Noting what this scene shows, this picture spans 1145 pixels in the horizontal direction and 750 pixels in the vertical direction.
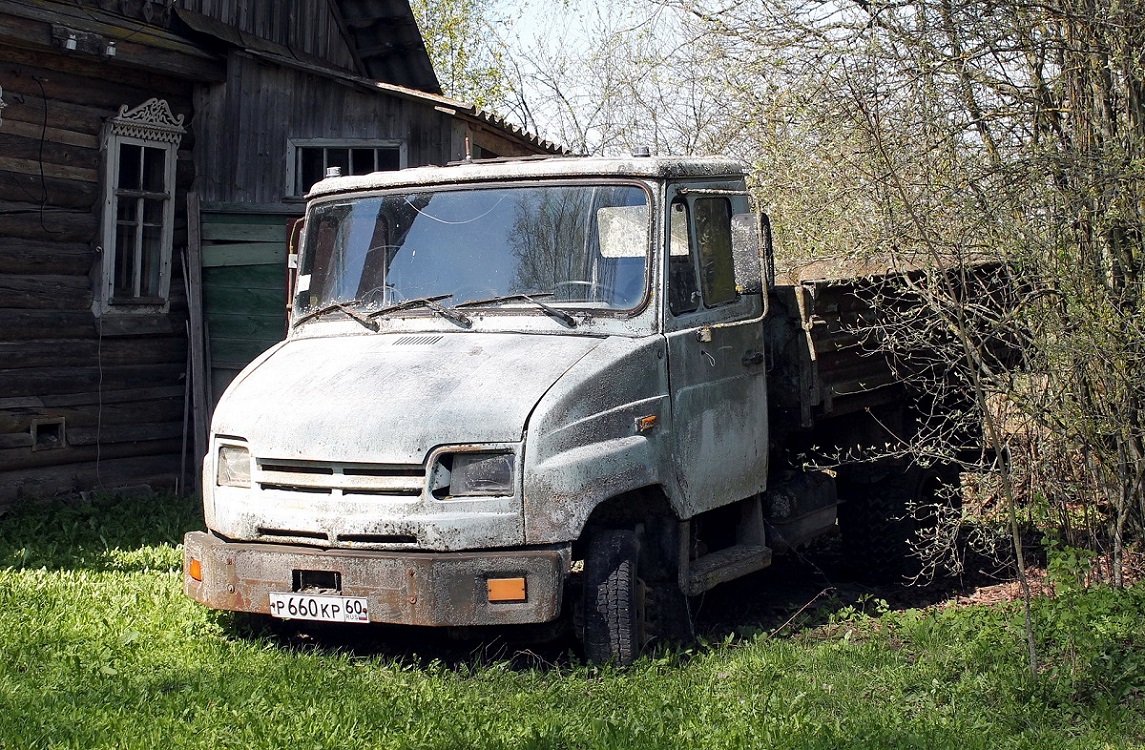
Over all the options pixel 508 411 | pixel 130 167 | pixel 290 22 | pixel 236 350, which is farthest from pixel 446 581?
pixel 290 22

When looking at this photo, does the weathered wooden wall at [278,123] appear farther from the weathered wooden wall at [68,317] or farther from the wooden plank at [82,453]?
the wooden plank at [82,453]

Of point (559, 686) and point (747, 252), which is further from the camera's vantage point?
point (747, 252)

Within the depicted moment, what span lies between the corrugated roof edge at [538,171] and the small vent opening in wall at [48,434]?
436cm

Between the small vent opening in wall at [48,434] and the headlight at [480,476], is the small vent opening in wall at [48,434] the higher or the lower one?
the lower one

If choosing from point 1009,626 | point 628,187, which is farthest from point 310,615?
point 1009,626

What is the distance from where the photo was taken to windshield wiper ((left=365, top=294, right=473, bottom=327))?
245 inches

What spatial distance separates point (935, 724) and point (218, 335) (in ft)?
26.4

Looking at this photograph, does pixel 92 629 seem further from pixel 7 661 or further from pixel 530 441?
pixel 530 441

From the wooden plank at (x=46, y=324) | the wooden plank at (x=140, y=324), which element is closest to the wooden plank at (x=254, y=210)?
the wooden plank at (x=140, y=324)

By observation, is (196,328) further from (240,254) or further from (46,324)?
(46,324)

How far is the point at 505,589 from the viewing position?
17.5 ft

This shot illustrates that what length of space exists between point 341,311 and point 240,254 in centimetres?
522

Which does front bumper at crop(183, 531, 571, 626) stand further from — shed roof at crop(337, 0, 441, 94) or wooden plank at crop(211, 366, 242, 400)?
shed roof at crop(337, 0, 441, 94)

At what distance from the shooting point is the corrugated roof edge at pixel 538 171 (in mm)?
6309
